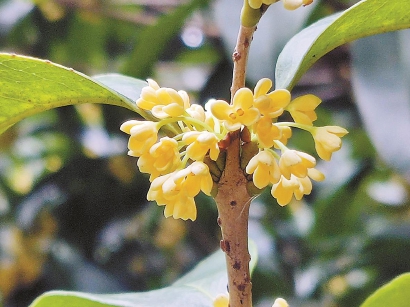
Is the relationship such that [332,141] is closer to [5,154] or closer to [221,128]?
[221,128]

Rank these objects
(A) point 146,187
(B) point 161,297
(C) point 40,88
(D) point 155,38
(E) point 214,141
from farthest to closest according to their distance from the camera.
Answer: (A) point 146,187 < (D) point 155,38 < (B) point 161,297 < (C) point 40,88 < (E) point 214,141

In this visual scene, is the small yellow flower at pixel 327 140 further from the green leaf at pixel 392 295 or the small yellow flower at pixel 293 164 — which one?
the green leaf at pixel 392 295

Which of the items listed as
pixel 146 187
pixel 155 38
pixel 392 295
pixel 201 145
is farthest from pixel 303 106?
pixel 146 187

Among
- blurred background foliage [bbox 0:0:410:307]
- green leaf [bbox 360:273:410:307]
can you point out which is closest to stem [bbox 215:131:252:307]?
green leaf [bbox 360:273:410:307]

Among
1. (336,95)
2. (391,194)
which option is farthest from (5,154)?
(391,194)

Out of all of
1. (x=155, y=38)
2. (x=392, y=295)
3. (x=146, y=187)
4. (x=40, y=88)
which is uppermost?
(x=155, y=38)

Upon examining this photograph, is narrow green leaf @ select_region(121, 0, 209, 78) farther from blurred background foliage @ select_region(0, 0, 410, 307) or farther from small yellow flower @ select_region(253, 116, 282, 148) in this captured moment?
small yellow flower @ select_region(253, 116, 282, 148)

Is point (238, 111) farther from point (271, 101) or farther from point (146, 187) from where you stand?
point (146, 187)

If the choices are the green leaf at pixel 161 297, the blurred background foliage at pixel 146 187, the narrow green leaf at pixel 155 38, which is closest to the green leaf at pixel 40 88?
the green leaf at pixel 161 297
